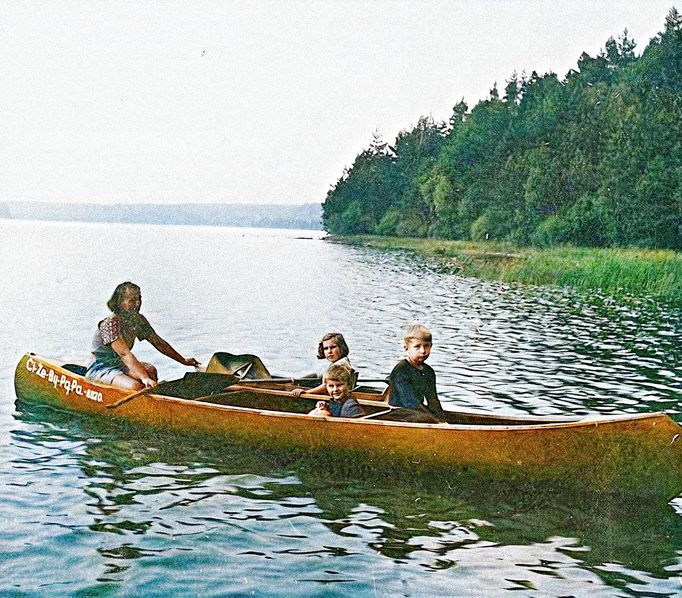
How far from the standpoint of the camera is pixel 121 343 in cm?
1184

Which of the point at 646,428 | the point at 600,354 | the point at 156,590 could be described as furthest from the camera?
the point at 600,354

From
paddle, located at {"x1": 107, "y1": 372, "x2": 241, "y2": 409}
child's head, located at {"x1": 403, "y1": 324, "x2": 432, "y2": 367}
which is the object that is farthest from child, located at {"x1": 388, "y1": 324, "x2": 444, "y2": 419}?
paddle, located at {"x1": 107, "y1": 372, "x2": 241, "y2": 409}

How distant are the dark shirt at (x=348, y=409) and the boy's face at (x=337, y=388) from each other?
7 centimetres

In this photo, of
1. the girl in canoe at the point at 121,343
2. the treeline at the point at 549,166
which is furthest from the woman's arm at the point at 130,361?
the treeline at the point at 549,166

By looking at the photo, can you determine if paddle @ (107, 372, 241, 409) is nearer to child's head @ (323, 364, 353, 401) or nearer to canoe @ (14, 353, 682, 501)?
canoe @ (14, 353, 682, 501)

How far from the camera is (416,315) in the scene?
88.2 ft

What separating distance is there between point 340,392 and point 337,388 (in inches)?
2.5

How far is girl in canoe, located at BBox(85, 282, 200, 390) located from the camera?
11773 mm

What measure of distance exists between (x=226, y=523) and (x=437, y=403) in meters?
2.62

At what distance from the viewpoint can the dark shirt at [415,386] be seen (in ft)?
31.9

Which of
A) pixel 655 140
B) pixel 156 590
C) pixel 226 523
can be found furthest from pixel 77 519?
pixel 655 140

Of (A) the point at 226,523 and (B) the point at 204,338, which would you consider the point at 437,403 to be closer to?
(A) the point at 226,523

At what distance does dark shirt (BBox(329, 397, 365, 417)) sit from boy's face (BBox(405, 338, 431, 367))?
3.07ft

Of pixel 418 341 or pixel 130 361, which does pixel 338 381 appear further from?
pixel 130 361
